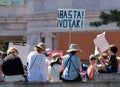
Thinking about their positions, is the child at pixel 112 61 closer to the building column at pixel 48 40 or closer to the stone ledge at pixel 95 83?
the stone ledge at pixel 95 83

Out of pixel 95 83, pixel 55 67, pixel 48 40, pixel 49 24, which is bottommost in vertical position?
pixel 48 40

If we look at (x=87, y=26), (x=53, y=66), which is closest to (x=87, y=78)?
(x=53, y=66)

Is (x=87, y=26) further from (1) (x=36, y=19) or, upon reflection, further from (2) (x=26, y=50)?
(2) (x=26, y=50)

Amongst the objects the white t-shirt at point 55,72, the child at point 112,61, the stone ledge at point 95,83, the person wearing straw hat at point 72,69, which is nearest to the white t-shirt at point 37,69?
the stone ledge at point 95,83

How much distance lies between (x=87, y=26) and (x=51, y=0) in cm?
258

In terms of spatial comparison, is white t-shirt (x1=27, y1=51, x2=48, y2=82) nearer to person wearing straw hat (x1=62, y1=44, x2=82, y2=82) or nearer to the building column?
person wearing straw hat (x1=62, y1=44, x2=82, y2=82)

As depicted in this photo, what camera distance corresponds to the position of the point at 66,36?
110 feet

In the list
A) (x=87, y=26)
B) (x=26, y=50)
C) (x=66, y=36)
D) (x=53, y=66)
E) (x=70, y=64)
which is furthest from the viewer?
(x=66, y=36)

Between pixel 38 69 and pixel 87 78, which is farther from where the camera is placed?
pixel 87 78

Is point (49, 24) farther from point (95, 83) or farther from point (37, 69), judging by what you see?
point (95, 83)

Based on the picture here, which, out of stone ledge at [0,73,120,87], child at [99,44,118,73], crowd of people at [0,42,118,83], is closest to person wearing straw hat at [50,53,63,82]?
crowd of people at [0,42,118,83]

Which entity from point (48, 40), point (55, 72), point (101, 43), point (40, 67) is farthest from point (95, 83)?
point (48, 40)

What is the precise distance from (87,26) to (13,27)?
16.5 ft

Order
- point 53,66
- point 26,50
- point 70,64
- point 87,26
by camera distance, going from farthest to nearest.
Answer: point 87,26, point 26,50, point 53,66, point 70,64
